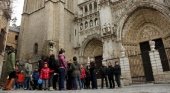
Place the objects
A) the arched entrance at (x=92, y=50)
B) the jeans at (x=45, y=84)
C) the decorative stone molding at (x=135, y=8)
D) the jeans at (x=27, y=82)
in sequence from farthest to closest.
Answer: the arched entrance at (x=92, y=50) → the decorative stone molding at (x=135, y=8) → the jeans at (x=27, y=82) → the jeans at (x=45, y=84)

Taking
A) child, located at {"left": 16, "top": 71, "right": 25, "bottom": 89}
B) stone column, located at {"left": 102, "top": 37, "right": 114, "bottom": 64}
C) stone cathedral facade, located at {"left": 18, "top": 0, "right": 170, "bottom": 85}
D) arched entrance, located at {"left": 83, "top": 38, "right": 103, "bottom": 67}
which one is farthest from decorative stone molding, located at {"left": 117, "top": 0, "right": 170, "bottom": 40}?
child, located at {"left": 16, "top": 71, "right": 25, "bottom": 89}

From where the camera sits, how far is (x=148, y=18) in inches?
716

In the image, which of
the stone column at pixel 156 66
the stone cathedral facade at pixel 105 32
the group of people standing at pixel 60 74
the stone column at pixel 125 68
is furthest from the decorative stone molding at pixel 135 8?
the group of people standing at pixel 60 74

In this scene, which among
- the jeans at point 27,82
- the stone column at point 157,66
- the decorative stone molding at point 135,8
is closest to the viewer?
the jeans at point 27,82

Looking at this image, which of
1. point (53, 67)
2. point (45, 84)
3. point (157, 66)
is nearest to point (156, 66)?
point (157, 66)

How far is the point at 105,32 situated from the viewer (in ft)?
60.8

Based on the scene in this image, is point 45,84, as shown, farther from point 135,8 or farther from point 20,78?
point 135,8

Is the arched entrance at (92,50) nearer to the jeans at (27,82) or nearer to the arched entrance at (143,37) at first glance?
the arched entrance at (143,37)

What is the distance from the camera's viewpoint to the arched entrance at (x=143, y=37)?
638 inches

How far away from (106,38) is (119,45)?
1558 millimetres

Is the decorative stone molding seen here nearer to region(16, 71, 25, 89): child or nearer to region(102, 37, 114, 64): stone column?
region(102, 37, 114, 64): stone column

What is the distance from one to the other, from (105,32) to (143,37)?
3.86 meters

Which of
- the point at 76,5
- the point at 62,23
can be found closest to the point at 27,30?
the point at 62,23

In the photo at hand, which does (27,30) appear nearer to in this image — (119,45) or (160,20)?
(119,45)
